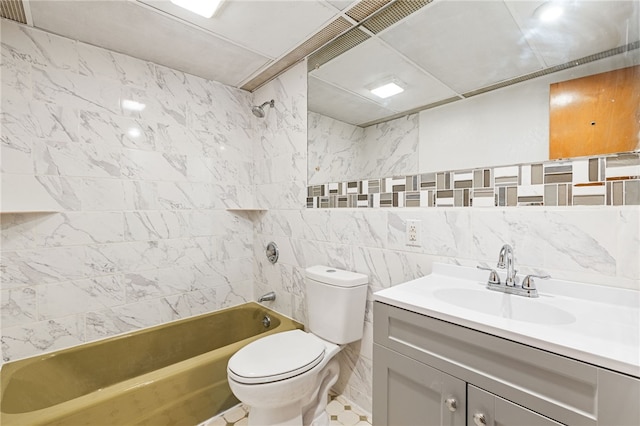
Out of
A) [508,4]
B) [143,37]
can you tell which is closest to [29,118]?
[143,37]

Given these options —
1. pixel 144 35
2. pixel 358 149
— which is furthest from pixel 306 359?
pixel 144 35

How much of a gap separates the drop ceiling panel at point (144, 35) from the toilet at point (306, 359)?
1552 mm

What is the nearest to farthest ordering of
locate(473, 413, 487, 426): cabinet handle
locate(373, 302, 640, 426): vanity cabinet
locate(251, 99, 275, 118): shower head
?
1. locate(373, 302, 640, 426): vanity cabinet
2. locate(473, 413, 487, 426): cabinet handle
3. locate(251, 99, 275, 118): shower head

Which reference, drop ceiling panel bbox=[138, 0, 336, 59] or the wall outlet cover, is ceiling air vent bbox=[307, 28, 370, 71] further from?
the wall outlet cover

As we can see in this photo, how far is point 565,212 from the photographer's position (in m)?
1.01

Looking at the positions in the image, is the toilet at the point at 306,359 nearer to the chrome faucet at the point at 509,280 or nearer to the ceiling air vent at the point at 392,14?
the chrome faucet at the point at 509,280

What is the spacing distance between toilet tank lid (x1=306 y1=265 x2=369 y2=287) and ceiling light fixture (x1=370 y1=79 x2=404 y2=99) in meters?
1.01

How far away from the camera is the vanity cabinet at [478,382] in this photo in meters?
0.63

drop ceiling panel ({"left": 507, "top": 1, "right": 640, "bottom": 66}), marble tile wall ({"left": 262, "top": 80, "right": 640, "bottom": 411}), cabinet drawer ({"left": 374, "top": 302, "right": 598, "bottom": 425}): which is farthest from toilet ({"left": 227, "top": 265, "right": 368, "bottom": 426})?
drop ceiling panel ({"left": 507, "top": 1, "right": 640, "bottom": 66})

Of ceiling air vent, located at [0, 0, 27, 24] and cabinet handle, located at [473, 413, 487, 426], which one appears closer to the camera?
cabinet handle, located at [473, 413, 487, 426]

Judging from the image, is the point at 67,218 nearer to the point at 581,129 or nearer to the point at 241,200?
the point at 241,200

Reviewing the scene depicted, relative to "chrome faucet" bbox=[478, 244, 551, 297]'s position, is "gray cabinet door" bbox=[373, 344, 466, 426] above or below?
below

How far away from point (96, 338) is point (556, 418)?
228 centimetres

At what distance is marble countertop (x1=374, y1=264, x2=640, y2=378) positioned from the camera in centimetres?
66
